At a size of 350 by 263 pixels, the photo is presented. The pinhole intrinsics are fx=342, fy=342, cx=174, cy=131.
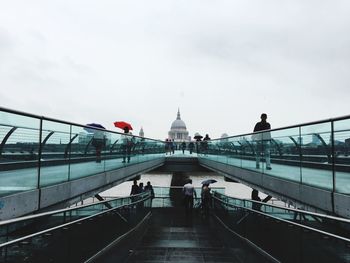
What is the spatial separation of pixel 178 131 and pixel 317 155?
529 feet

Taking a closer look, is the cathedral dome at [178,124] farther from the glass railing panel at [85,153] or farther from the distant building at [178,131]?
the glass railing panel at [85,153]

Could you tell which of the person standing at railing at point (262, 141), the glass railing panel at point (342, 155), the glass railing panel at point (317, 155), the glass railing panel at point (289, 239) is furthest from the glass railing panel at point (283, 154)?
the glass railing panel at point (342, 155)

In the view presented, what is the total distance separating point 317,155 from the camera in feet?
20.7

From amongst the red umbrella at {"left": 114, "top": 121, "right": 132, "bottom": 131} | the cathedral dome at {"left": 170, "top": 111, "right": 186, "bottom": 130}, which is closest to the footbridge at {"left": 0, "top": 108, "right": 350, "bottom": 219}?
the red umbrella at {"left": 114, "top": 121, "right": 132, "bottom": 131}

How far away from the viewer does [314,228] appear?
15.3 feet

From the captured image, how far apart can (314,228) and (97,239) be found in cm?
376

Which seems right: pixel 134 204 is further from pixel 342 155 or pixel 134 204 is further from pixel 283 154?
pixel 342 155

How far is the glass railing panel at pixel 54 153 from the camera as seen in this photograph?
591 centimetres

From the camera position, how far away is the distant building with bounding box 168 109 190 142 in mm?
164875

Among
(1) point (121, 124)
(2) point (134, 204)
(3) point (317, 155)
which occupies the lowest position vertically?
(2) point (134, 204)

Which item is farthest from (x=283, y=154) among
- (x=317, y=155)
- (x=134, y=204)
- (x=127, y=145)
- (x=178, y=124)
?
(x=178, y=124)

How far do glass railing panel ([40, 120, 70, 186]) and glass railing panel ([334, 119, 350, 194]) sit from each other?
15.9 feet

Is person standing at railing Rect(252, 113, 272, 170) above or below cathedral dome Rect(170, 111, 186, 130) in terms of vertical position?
below

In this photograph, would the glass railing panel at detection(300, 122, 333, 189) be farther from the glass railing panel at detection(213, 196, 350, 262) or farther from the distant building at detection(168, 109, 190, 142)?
the distant building at detection(168, 109, 190, 142)
